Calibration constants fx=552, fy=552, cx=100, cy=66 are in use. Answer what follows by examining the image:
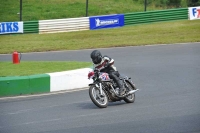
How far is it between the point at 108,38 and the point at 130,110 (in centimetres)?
1847

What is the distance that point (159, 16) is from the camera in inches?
1351

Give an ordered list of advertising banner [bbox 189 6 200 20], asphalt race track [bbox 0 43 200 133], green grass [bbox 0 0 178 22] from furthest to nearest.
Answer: green grass [bbox 0 0 178 22], advertising banner [bbox 189 6 200 20], asphalt race track [bbox 0 43 200 133]

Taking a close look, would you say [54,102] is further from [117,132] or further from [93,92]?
[117,132]

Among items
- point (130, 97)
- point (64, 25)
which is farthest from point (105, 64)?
point (64, 25)

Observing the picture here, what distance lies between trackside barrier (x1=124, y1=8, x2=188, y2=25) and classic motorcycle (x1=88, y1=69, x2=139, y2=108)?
Result: 21275 millimetres

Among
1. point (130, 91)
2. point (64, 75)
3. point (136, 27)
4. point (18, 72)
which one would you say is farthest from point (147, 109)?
point (136, 27)

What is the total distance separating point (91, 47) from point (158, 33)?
19.7ft

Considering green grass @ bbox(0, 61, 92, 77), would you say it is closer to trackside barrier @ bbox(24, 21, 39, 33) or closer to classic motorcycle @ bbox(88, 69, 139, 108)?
classic motorcycle @ bbox(88, 69, 139, 108)

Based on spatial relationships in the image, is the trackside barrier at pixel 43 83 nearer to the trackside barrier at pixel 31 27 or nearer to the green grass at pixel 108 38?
Result: the green grass at pixel 108 38

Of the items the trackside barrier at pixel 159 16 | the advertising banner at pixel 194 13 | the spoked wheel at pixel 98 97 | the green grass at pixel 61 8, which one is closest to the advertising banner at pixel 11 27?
the green grass at pixel 61 8

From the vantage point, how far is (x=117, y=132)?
8992 millimetres

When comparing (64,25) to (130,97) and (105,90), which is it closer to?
(130,97)

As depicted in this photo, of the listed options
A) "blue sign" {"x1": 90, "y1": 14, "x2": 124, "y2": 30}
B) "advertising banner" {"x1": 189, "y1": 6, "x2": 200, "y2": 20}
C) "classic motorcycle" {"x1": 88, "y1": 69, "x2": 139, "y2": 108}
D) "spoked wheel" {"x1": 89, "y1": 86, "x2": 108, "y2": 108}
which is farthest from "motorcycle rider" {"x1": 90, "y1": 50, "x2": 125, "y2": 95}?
"advertising banner" {"x1": 189, "y1": 6, "x2": 200, "y2": 20}

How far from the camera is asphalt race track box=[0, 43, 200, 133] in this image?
31.1ft
